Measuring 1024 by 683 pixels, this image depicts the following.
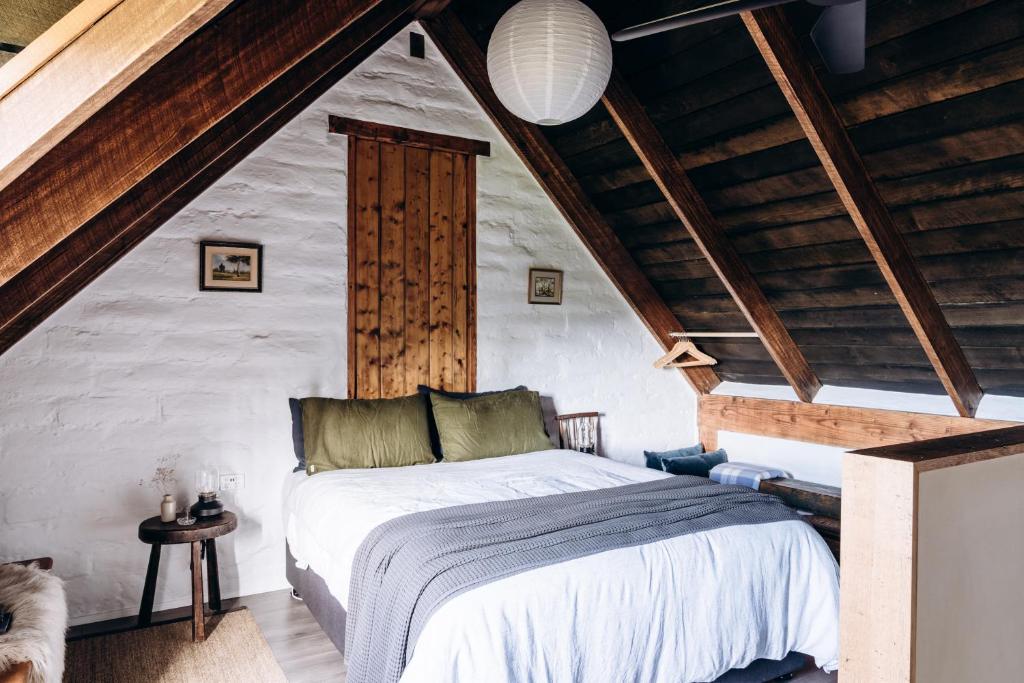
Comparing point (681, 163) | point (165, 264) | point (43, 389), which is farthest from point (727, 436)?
point (43, 389)

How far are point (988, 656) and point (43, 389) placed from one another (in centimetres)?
345

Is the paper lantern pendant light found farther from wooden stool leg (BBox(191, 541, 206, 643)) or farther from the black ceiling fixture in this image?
wooden stool leg (BBox(191, 541, 206, 643))

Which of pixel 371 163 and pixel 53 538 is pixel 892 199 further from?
pixel 53 538

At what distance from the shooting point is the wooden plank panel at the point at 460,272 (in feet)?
13.5

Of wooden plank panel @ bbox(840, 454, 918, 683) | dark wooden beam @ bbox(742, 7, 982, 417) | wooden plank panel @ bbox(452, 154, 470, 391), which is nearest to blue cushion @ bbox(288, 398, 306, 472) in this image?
wooden plank panel @ bbox(452, 154, 470, 391)

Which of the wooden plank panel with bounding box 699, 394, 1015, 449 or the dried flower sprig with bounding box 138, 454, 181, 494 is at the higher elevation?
the wooden plank panel with bounding box 699, 394, 1015, 449

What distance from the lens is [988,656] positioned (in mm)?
1222

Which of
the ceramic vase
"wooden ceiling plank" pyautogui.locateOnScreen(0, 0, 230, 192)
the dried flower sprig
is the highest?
"wooden ceiling plank" pyautogui.locateOnScreen(0, 0, 230, 192)

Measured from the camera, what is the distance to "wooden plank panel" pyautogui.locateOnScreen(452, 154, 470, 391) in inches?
161

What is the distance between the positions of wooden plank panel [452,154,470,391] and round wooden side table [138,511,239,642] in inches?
60.8

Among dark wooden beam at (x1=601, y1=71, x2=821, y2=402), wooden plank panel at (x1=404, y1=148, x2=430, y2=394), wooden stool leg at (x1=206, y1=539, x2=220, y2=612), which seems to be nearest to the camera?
wooden stool leg at (x1=206, y1=539, x2=220, y2=612)

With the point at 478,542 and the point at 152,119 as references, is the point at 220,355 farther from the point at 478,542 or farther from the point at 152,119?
the point at 152,119

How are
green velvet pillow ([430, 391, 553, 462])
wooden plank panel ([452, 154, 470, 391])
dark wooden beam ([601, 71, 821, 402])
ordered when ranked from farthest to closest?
1. wooden plank panel ([452, 154, 470, 391])
2. green velvet pillow ([430, 391, 553, 462])
3. dark wooden beam ([601, 71, 821, 402])

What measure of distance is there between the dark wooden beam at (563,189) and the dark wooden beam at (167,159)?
407 millimetres
